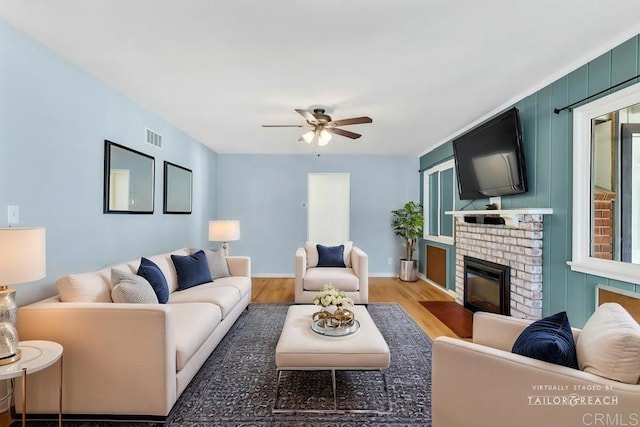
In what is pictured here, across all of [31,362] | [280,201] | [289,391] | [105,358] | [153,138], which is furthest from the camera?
[280,201]

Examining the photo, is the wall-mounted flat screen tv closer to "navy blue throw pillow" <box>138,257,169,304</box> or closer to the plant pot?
the plant pot

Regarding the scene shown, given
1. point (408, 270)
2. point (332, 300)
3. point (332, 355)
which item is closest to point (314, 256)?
point (408, 270)

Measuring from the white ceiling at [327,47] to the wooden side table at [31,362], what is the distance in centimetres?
191

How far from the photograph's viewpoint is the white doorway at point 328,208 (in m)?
6.32

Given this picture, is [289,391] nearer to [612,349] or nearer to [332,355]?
[332,355]

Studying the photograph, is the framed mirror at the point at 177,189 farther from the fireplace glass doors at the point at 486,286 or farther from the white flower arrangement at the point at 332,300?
the fireplace glass doors at the point at 486,286

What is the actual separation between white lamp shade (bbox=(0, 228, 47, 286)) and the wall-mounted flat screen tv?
12.4 ft

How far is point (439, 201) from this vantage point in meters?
5.43

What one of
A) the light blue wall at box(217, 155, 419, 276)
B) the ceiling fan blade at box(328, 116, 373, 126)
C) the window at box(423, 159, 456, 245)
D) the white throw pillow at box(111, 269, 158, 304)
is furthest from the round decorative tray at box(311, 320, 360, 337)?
the light blue wall at box(217, 155, 419, 276)

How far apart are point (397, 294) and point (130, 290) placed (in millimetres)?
3731

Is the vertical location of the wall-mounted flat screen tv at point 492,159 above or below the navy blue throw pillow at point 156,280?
above

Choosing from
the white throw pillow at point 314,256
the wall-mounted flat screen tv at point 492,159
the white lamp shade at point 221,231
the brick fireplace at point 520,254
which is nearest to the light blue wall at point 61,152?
the white lamp shade at point 221,231

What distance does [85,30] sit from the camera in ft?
6.55

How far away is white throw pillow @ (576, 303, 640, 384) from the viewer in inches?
45.6
